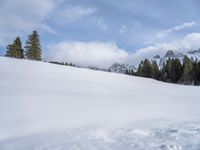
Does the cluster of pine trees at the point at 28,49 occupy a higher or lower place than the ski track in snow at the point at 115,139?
higher

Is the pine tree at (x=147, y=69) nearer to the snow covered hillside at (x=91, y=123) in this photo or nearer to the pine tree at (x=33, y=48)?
the pine tree at (x=33, y=48)

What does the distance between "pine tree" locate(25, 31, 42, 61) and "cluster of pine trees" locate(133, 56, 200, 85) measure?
108 feet

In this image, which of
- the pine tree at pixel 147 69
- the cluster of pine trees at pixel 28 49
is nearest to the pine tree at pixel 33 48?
the cluster of pine trees at pixel 28 49

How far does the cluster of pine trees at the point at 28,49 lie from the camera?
5162cm

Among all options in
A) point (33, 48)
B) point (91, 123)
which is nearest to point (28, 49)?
point (33, 48)

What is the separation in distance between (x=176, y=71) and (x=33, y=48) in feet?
130

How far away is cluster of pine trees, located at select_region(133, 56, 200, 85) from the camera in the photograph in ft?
216

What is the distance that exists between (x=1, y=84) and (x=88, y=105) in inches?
230

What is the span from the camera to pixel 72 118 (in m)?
8.61

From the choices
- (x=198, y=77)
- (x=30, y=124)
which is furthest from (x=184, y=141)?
(x=198, y=77)

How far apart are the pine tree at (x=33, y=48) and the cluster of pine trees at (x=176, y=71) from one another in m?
33.0

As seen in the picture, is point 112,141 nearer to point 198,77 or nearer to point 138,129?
point 138,129

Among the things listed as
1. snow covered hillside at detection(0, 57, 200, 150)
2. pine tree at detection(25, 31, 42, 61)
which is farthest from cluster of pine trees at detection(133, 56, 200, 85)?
snow covered hillside at detection(0, 57, 200, 150)

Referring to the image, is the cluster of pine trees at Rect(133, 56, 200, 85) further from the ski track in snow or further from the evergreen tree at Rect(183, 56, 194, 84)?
the ski track in snow
